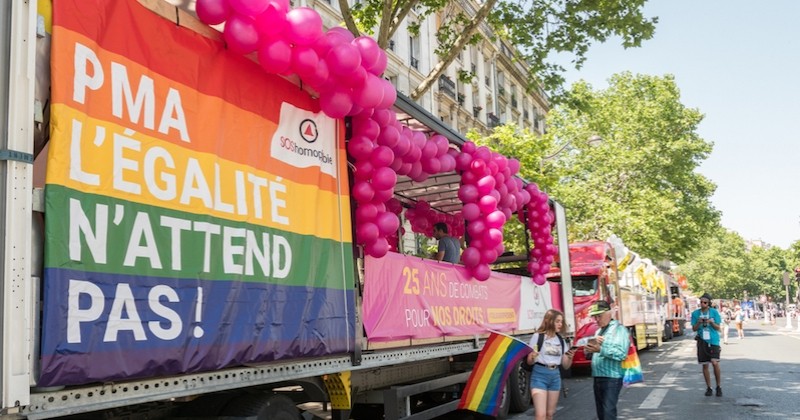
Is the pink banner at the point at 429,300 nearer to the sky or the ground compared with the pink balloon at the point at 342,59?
nearer to the ground

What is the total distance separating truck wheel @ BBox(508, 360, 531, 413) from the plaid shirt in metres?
2.98

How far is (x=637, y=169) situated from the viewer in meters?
39.2

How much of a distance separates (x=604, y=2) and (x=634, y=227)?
21.0 meters

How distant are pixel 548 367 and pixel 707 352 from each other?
5971mm

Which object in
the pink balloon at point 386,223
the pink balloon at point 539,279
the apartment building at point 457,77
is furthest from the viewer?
the apartment building at point 457,77

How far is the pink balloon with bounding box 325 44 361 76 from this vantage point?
5.27 metres

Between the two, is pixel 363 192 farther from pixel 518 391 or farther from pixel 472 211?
pixel 518 391

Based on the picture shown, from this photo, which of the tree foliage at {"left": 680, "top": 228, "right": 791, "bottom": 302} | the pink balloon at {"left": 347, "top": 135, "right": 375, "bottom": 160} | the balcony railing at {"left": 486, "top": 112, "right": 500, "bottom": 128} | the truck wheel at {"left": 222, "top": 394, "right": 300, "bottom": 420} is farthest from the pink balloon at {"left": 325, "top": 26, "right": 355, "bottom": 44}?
the tree foliage at {"left": 680, "top": 228, "right": 791, "bottom": 302}

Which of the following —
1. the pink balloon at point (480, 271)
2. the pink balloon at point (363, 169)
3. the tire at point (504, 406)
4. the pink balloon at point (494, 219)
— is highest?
the pink balloon at point (363, 169)

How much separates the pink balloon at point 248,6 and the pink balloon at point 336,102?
3.69 ft

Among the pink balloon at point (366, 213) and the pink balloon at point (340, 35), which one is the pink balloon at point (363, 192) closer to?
the pink balloon at point (366, 213)

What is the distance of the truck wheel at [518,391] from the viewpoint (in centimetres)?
1030

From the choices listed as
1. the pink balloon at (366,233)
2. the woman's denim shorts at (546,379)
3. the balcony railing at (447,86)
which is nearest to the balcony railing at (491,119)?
the balcony railing at (447,86)

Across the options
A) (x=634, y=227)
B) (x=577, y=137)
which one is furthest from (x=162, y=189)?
(x=577, y=137)
